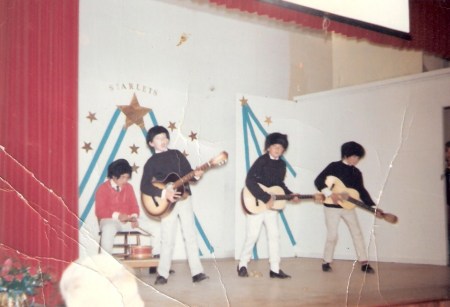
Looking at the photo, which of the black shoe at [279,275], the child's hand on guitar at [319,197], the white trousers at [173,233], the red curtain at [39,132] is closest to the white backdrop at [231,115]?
the child's hand on guitar at [319,197]

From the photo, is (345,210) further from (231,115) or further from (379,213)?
(231,115)

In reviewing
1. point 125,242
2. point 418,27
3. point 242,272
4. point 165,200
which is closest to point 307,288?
point 242,272

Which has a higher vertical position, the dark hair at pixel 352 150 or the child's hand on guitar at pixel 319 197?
the dark hair at pixel 352 150

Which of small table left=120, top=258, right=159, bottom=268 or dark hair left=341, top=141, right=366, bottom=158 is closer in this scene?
small table left=120, top=258, right=159, bottom=268

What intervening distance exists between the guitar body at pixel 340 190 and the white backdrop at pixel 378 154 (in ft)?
1.75

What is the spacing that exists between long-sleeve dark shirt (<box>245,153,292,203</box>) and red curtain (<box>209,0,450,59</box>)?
2.66ft

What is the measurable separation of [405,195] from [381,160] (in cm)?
31

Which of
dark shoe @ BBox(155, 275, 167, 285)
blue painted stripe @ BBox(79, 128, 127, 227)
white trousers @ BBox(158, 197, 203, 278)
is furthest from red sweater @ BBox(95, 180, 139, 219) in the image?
dark shoe @ BBox(155, 275, 167, 285)

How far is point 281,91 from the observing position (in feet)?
13.0

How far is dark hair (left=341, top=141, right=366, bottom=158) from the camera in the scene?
3.31 metres

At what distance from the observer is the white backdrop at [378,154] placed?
330 cm

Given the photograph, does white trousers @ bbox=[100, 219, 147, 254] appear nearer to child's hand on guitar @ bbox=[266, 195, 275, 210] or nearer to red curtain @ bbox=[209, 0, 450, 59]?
child's hand on guitar @ bbox=[266, 195, 275, 210]

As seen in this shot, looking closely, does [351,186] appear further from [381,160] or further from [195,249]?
[195,249]

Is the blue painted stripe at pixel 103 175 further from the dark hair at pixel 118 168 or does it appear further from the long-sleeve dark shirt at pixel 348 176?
the long-sleeve dark shirt at pixel 348 176
